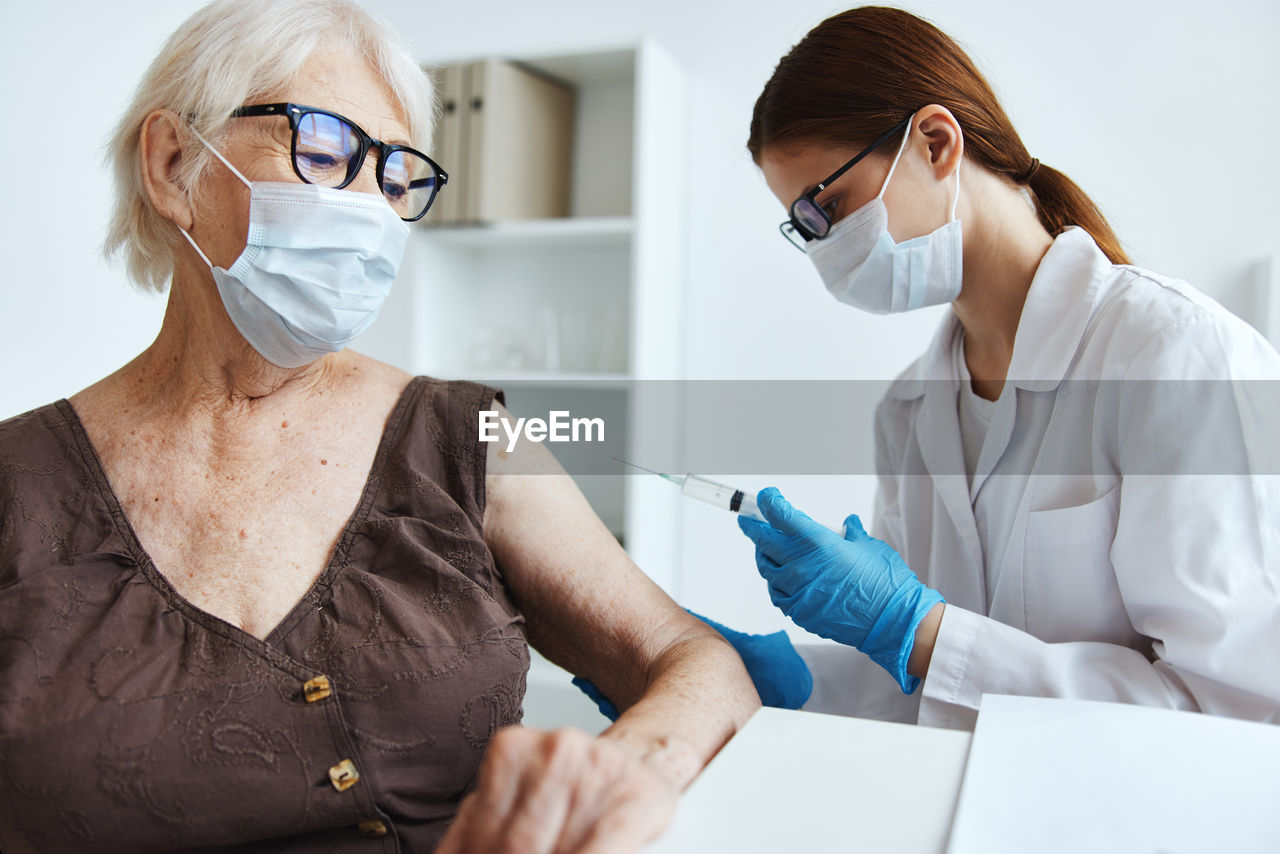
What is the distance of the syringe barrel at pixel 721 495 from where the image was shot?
1250 millimetres

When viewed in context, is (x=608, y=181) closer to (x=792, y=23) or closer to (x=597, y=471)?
(x=792, y=23)

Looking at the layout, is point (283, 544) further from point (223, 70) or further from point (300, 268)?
point (223, 70)

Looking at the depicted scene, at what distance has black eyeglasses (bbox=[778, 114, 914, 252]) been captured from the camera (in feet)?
4.09

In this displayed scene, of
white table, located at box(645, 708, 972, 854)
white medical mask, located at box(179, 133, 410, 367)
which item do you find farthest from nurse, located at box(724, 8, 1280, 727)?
white medical mask, located at box(179, 133, 410, 367)

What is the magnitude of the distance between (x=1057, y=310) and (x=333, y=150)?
949 millimetres

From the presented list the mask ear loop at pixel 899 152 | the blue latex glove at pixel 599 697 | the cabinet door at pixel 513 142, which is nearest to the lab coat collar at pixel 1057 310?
the mask ear loop at pixel 899 152

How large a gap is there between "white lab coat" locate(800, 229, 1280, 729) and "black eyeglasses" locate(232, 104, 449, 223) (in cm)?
86

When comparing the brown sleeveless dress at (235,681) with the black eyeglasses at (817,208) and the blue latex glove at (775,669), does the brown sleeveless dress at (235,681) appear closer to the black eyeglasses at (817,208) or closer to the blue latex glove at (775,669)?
the blue latex glove at (775,669)

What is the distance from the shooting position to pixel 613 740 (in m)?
0.79

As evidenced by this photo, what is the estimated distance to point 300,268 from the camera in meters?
1.09

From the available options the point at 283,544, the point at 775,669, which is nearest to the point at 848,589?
the point at 775,669

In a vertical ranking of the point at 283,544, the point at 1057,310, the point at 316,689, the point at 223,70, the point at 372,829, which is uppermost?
the point at 223,70

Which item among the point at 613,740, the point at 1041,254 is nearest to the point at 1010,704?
the point at 613,740

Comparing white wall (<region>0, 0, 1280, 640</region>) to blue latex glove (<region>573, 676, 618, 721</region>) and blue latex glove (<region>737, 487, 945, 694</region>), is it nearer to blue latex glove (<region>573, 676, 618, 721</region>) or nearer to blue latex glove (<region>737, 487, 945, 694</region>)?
blue latex glove (<region>573, 676, 618, 721</region>)
